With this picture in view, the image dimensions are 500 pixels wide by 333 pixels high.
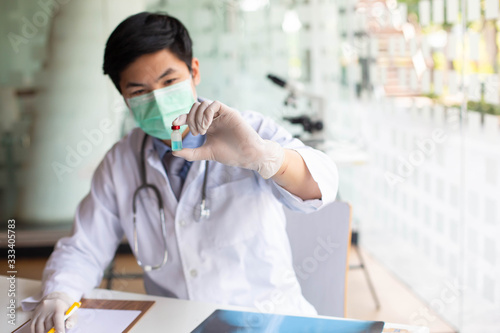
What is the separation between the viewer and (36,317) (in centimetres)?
114

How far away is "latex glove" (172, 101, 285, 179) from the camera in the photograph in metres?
1.10

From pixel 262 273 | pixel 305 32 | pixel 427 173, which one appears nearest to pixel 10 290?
pixel 262 273

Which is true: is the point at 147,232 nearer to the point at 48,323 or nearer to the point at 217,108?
the point at 48,323

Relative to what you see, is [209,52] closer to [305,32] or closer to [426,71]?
[305,32]

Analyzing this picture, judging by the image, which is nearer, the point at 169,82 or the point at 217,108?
the point at 217,108

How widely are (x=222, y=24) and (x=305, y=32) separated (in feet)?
1.91

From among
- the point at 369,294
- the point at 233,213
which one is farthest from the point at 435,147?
the point at 233,213

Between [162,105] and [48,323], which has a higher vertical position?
[162,105]

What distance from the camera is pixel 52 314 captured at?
3.75 ft

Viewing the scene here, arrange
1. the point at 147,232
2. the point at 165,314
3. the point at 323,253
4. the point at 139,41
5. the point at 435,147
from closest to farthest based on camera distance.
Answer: the point at 165,314 < the point at 139,41 < the point at 147,232 < the point at 323,253 < the point at 435,147

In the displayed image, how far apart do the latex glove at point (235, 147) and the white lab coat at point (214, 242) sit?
0.49ft

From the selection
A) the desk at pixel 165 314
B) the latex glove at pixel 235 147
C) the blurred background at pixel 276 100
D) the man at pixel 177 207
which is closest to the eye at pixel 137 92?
the man at pixel 177 207

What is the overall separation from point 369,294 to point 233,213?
196cm

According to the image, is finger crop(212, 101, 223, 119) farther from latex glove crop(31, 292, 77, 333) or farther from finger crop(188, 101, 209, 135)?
latex glove crop(31, 292, 77, 333)
